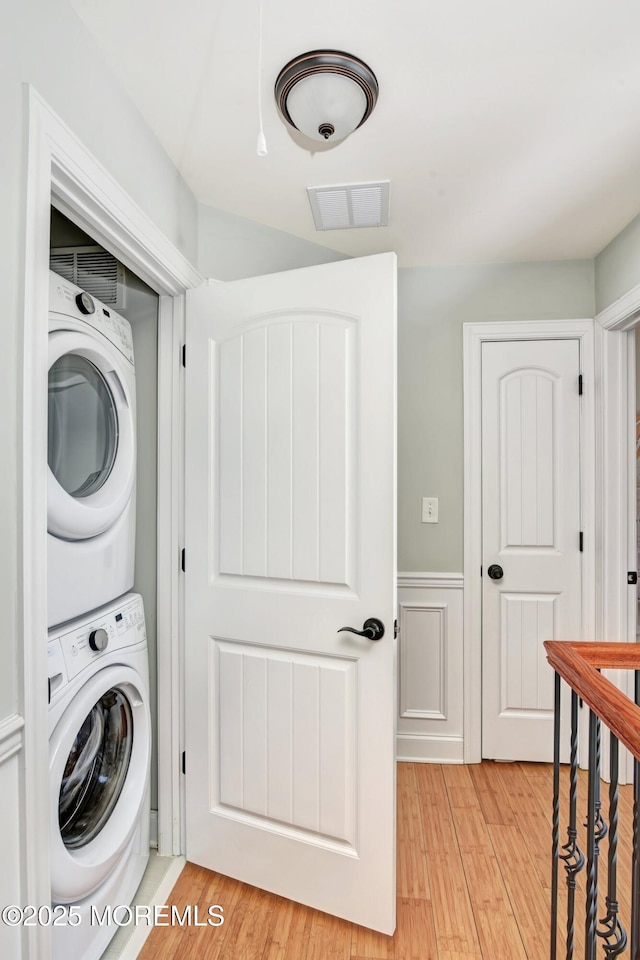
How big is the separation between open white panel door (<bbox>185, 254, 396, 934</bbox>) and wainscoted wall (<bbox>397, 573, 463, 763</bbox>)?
1.01 metres

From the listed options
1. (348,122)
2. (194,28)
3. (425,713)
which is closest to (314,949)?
(425,713)

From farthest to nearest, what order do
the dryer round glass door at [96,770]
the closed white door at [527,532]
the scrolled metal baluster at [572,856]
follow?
1. the closed white door at [527,532]
2. the dryer round glass door at [96,770]
3. the scrolled metal baluster at [572,856]

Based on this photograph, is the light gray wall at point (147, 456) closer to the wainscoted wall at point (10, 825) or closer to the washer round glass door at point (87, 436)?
the washer round glass door at point (87, 436)

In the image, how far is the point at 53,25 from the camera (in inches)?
45.1

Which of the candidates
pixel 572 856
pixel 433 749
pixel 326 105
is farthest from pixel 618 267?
pixel 433 749

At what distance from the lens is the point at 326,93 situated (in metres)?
1.39

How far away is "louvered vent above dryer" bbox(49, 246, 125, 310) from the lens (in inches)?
74.2

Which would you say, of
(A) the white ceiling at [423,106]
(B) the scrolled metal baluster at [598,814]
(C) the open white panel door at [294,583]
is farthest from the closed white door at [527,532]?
(B) the scrolled metal baluster at [598,814]

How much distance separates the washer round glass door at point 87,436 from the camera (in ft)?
4.65

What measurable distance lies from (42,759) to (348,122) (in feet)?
5.59

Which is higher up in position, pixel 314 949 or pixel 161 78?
pixel 161 78

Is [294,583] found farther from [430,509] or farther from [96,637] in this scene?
[430,509]

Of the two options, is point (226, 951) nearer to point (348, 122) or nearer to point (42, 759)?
point (42, 759)

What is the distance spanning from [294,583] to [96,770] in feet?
2.60
